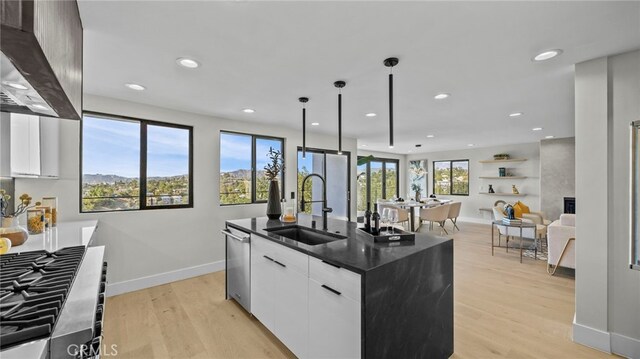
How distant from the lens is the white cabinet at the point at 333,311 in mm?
1412

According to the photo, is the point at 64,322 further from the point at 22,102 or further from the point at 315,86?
the point at 315,86

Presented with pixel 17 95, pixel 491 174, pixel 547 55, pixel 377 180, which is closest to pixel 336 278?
pixel 17 95

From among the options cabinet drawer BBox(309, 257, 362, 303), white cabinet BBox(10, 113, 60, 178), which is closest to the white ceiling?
white cabinet BBox(10, 113, 60, 178)

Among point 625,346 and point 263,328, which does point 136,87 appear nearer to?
point 263,328

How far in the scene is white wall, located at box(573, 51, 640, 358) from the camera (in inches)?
78.5

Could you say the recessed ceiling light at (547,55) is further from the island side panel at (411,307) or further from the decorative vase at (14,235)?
the decorative vase at (14,235)

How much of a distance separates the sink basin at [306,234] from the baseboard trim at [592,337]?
2.13 m

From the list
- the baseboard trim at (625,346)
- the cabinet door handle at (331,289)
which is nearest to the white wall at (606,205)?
the baseboard trim at (625,346)

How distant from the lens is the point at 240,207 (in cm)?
430

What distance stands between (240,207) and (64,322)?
3.62 m

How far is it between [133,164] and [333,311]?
10.6ft

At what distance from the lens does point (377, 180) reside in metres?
9.23

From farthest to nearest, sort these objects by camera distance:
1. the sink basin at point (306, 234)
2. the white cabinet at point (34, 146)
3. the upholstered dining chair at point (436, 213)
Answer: the upholstered dining chair at point (436, 213)
the sink basin at point (306, 234)
the white cabinet at point (34, 146)

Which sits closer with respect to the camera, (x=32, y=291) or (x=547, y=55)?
(x=32, y=291)
